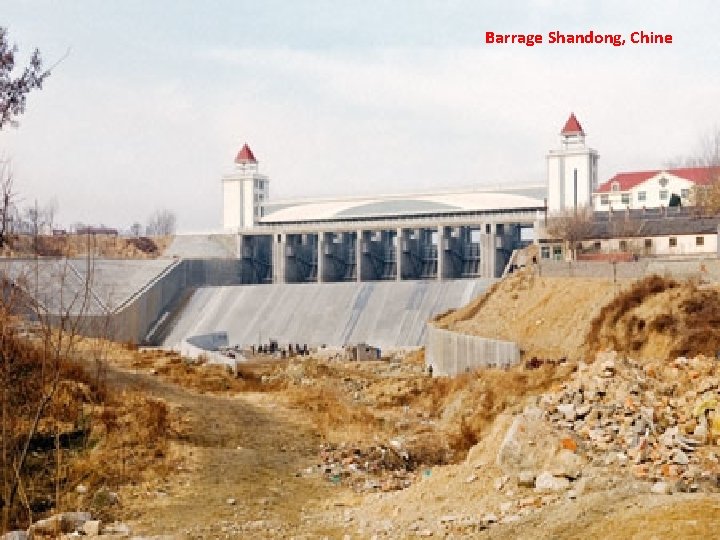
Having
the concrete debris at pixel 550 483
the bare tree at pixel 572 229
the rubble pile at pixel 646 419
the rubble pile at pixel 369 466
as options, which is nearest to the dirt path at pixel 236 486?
the rubble pile at pixel 369 466

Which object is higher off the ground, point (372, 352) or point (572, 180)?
point (572, 180)

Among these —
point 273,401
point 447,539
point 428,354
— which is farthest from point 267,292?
point 447,539

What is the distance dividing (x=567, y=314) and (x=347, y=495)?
73.3 feet

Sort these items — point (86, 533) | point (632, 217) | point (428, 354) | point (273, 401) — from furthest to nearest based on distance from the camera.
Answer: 1. point (632, 217)
2. point (428, 354)
3. point (273, 401)
4. point (86, 533)

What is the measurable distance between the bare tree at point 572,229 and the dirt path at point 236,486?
36.1m

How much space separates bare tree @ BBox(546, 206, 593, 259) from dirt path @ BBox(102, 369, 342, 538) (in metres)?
36.1

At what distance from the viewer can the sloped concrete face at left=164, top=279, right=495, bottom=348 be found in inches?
2228

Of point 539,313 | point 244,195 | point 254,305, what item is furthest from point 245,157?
point 539,313

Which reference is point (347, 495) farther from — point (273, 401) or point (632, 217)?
point (632, 217)

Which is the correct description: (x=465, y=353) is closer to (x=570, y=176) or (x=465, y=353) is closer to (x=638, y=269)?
(x=638, y=269)

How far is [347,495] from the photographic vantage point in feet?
47.1

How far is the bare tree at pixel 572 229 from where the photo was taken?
5544cm

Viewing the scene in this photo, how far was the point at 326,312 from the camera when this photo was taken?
60.6 metres

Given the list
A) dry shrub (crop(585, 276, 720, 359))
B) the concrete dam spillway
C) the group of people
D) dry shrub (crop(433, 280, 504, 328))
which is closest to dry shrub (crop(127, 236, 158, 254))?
the concrete dam spillway
